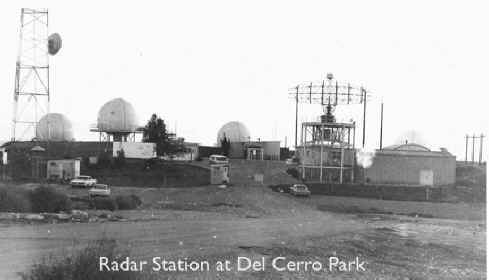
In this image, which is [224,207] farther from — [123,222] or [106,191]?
[123,222]

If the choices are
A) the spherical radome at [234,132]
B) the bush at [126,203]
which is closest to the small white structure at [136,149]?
the spherical radome at [234,132]

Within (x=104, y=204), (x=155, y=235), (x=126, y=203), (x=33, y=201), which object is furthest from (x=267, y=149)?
(x=155, y=235)

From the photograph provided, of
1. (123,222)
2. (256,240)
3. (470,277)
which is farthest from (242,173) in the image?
(470,277)

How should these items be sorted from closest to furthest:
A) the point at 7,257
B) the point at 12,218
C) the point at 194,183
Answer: the point at 7,257 → the point at 12,218 → the point at 194,183

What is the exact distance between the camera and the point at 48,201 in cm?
2359

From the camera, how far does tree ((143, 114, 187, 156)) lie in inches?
1858

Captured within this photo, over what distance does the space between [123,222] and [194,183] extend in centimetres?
1894

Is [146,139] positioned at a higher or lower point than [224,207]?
higher

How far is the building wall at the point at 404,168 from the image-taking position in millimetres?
43344

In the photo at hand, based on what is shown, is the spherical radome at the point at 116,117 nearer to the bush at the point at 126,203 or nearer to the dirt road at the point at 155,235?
the bush at the point at 126,203

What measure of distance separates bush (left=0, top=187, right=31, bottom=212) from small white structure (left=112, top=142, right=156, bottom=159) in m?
25.1

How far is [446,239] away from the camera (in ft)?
69.7

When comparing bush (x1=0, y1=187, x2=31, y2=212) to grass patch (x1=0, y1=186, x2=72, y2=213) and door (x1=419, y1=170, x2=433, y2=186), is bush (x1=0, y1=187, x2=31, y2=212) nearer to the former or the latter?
grass patch (x1=0, y1=186, x2=72, y2=213)

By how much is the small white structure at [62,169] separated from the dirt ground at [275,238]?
10980 millimetres
